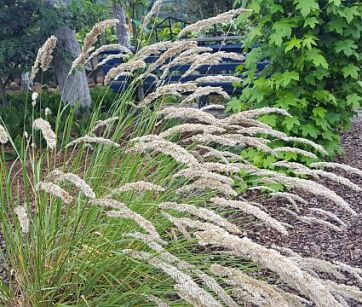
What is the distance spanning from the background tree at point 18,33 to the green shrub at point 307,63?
246 centimetres

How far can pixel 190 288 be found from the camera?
1.34m

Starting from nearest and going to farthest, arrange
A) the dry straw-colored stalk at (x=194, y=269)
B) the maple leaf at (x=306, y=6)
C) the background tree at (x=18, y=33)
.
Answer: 1. the dry straw-colored stalk at (x=194, y=269)
2. the maple leaf at (x=306, y=6)
3. the background tree at (x=18, y=33)

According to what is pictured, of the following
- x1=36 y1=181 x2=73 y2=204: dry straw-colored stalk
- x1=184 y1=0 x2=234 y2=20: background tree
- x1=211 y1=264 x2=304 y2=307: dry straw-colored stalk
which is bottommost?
x1=184 y1=0 x2=234 y2=20: background tree

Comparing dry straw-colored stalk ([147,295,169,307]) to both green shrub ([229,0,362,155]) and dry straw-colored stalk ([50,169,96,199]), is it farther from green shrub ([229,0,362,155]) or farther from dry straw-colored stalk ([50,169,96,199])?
green shrub ([229,0,362,155])

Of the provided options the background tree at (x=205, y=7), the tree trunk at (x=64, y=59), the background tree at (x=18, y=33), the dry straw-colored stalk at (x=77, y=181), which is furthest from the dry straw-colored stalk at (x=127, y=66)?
the background tree at (x=205, y=7)

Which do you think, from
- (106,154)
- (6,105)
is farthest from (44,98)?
(106,154)

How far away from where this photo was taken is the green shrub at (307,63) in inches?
Result: 166

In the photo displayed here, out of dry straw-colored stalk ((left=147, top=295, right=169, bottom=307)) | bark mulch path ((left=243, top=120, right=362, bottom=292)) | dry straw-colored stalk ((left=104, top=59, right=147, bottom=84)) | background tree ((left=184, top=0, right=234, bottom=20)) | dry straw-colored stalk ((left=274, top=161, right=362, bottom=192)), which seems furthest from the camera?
background tree ((left=184, top=0, right=234, bottom=20))

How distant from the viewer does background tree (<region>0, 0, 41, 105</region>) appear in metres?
5.47

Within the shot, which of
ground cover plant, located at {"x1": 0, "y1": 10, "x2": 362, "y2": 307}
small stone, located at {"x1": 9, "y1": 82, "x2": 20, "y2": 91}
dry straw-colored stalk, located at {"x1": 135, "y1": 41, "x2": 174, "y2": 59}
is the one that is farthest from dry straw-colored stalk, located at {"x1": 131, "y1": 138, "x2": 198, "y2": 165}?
small stone, located at {"x1": 9, "y1": 82, "x2": 20, "y2": 91}

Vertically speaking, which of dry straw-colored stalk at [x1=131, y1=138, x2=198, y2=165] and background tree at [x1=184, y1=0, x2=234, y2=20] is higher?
dry straw-colored stalk at [x1=131, y1=138, x2=198, y2=165]

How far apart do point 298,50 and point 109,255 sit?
2838 millimetres

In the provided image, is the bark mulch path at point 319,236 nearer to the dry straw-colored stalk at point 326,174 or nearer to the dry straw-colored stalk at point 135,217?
the dry straw-colored stalk at point 326,174

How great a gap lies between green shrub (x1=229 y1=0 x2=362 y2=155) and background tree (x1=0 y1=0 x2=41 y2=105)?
2463 mm
